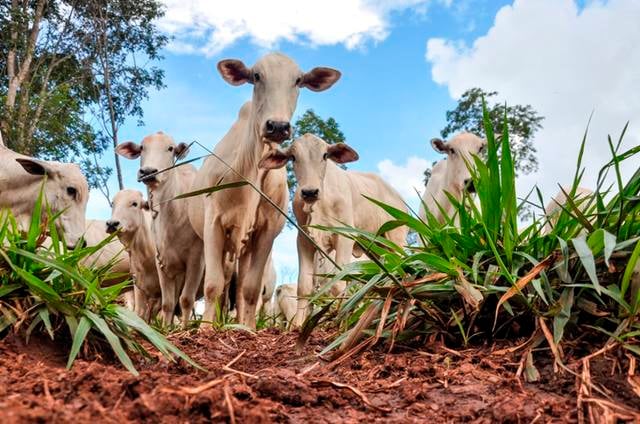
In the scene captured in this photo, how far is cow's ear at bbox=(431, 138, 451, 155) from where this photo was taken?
28.4 ft

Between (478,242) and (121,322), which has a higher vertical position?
(478,242)

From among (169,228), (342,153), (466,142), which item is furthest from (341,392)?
(466,142)

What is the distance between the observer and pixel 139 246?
32.3 ft

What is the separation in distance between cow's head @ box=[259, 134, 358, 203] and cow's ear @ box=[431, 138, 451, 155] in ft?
6.75

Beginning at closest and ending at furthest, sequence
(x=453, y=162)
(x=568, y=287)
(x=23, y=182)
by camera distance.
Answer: (x=568, y=287) < (x=23, y=182) < (x=453, y=162)

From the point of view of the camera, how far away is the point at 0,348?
9.43 feet

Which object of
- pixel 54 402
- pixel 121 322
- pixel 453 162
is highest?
pixel 453 162

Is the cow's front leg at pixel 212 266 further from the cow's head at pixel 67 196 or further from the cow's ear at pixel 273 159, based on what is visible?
the cow's head at pixel 67 196

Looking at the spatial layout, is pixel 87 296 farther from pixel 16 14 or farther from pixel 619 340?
pixel 16 14

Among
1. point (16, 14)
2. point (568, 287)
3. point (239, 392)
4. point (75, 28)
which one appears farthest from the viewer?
point (75, 28)

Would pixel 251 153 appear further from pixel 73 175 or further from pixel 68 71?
pixel 68 71

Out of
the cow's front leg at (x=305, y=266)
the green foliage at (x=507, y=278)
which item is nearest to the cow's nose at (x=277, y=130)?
the cow's front leg at (x=305, y=266)

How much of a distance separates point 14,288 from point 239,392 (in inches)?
60.0

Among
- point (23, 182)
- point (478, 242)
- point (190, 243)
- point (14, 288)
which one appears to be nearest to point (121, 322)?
point (14, 288)
